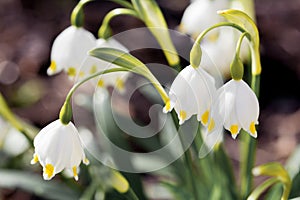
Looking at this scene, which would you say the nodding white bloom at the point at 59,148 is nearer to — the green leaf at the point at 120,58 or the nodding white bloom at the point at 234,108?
the green leaf at the point at 120,58

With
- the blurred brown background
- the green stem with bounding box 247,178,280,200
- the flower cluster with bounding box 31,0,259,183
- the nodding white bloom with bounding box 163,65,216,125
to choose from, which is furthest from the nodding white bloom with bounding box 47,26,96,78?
the blurred brown background

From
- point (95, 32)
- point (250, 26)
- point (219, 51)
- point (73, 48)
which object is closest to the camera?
point (250, 26)

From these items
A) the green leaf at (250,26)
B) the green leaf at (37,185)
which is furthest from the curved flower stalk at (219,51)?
the green leaf at (37,185)

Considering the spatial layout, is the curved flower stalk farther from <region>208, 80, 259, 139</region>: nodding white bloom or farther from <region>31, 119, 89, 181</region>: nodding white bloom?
<region>31, 119, 89, 181</region>: nodding white bloom

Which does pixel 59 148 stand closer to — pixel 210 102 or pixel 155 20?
pixel 210 102

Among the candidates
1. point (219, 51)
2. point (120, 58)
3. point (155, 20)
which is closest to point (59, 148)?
point (120, 58)

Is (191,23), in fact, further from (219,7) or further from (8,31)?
(8,31)
